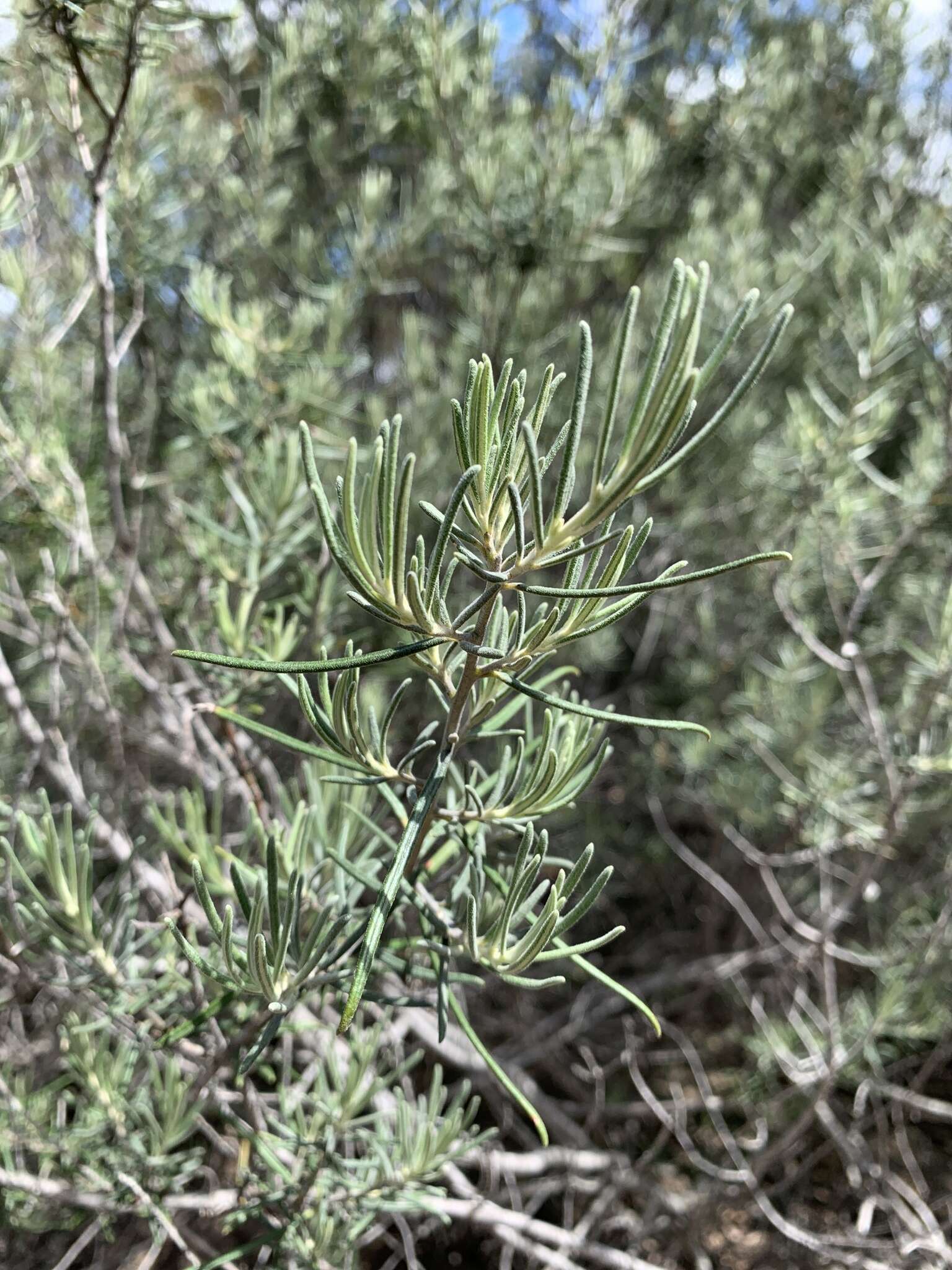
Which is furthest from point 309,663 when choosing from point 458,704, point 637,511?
point 637,511

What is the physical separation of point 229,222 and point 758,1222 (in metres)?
2.26

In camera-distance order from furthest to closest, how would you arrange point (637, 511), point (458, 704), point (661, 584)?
point (637, 511) < point (458, 704) < point (661, 584)

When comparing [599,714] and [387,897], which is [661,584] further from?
[387,897]

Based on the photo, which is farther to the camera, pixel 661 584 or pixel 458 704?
pixel 458 704

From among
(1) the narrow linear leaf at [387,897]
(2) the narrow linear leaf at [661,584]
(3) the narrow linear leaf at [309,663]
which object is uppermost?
(2) the narrow linear leaf at [661,584]

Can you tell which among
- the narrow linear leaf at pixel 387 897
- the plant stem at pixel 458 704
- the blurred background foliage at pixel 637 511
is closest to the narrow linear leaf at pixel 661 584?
the plant stem at pixel 458 704

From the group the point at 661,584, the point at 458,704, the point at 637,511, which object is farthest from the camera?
the point at 637,511

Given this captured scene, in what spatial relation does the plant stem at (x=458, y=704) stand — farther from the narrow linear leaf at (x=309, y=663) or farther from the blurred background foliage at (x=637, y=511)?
the blurred background foliage at (x=637, y=511)

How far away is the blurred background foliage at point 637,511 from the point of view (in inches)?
38.9

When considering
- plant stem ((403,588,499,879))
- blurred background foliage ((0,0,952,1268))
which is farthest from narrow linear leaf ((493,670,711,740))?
blurred background foliage ((0,0,952,1268))

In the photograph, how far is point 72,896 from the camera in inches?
25.7

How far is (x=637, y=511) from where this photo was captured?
1803mm

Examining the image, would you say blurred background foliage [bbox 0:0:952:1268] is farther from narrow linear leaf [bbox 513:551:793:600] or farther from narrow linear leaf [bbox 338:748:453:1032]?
narrow linear leaf [bbox 513:551:793:600]

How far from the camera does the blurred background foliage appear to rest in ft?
3.24
